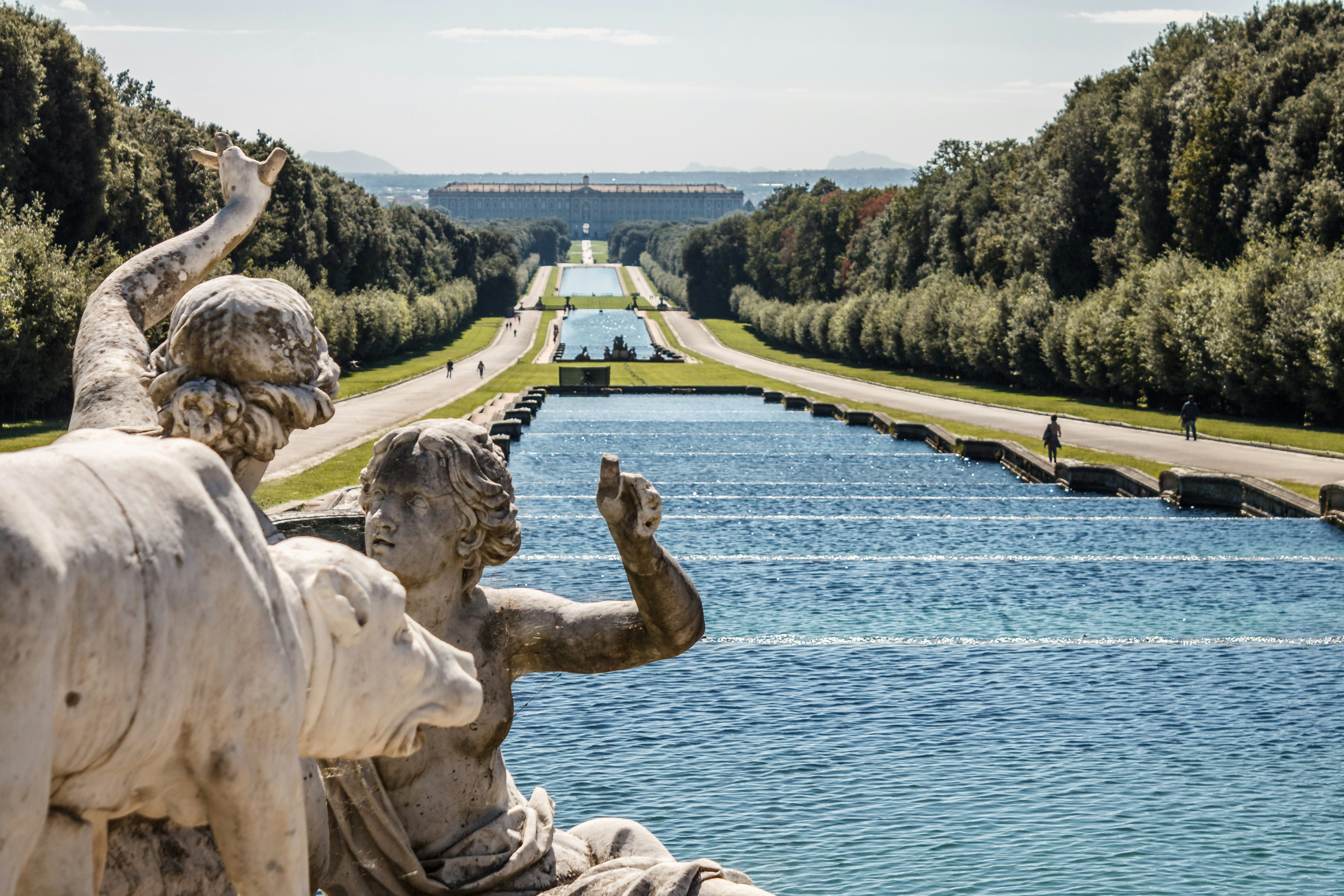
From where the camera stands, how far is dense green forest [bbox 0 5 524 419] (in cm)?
3422

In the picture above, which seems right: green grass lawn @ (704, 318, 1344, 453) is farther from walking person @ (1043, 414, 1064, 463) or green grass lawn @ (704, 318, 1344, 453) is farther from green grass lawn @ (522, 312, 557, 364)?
green grass lawn @ (522, 312, 557, 364)

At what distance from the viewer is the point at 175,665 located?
157 cm

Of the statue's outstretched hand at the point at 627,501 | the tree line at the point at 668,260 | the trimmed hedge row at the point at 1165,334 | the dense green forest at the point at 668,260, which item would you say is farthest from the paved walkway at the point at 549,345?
the statue's outstretched hand at the point at 627,501

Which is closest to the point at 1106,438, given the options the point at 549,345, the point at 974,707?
the point at 974,707

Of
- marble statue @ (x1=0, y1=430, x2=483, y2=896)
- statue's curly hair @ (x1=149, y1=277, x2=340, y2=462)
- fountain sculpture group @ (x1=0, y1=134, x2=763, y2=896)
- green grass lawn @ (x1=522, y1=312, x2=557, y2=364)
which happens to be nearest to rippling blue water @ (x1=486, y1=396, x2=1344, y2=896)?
fountain sculpture group @ (x1=0, y1=134, x2=763, y2=896)

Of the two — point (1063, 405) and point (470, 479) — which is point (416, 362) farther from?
point (470, 479)

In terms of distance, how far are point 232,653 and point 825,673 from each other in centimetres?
1209

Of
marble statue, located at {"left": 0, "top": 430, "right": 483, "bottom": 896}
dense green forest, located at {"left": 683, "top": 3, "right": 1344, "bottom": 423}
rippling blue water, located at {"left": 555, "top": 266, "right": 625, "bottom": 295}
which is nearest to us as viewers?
marble statue, located at {"left": 0, "top": 430, "right": 483, "bottom": 896}

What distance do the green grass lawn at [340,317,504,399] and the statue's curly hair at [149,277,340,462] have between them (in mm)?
34825

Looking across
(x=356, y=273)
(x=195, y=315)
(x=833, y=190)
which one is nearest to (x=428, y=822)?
(x=195, y=315)

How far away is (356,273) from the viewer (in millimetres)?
79688

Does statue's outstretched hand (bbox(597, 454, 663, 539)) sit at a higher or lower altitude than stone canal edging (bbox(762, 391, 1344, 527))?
higher

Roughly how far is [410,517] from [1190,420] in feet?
110

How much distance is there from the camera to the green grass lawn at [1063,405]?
114 feet
